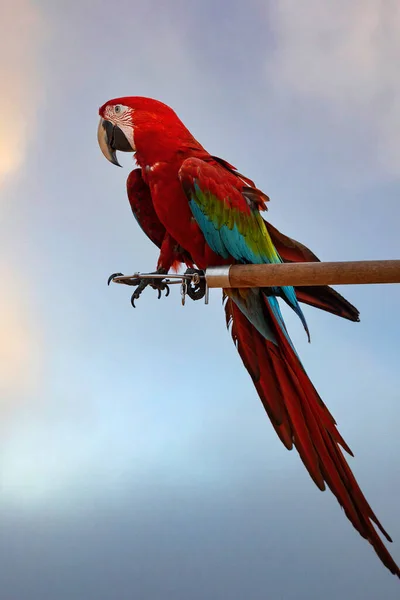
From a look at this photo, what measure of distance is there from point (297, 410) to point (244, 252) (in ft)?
1.37

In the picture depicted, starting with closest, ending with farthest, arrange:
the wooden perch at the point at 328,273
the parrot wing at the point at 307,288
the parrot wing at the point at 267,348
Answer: the wooden perch at the point at 328,273
the parrot wing at the point at 267,348
the parrot wing at the point at 307,288

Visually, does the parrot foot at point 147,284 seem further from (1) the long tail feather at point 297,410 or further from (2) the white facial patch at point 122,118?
(2) the white facial patch at point 122,118

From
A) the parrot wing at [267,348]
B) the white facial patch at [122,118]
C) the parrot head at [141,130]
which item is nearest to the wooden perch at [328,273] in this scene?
the parrot wing at [267,348]

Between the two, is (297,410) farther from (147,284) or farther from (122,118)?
(122,118)

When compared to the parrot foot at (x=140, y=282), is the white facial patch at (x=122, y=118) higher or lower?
higher

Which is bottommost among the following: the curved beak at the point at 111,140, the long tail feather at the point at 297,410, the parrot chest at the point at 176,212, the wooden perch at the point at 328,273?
the long tail feather at the point at 297,410

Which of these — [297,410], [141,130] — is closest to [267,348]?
[297,410]

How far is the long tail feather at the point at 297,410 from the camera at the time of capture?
1264 millimetres

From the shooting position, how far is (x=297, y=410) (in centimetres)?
134

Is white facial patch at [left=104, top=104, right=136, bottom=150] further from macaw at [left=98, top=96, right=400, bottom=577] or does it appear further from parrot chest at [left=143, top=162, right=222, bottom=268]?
parrot chest at [left=143, top=162, right=222, bottom=268]

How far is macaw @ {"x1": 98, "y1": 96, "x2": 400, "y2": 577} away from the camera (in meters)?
1.31

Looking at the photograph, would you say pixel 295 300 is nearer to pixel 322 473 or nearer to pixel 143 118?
pixel 322 473

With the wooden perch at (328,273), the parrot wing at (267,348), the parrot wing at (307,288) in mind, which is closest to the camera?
the wooden perch at (328,273)

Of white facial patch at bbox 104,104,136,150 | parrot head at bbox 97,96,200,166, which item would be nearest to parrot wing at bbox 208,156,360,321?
parrot head at bbox 97,96,200,166
